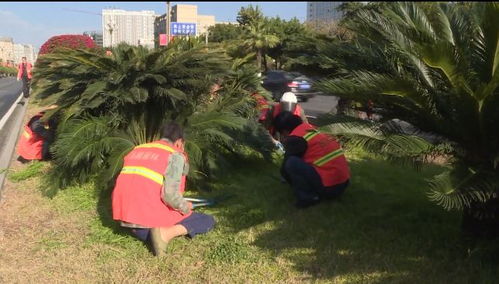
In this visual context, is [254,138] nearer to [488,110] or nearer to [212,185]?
[212,185]

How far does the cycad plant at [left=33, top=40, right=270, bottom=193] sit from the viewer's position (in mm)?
5973

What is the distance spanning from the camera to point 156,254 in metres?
4.21

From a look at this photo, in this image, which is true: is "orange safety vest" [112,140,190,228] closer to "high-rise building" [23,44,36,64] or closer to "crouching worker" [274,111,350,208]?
"crouching worker" [274,111,350,208]

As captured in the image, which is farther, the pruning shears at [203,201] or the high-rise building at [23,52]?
the high-rise building at [23,52]

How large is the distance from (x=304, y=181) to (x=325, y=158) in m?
0.33

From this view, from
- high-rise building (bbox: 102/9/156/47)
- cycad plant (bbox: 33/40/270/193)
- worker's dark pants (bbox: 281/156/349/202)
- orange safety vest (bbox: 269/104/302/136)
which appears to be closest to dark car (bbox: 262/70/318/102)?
high-rise building (bbox: 102/9/156/47)

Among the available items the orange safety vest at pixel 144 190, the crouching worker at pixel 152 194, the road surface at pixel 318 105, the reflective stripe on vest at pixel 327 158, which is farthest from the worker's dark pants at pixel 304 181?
the road surface at pixel 318 105

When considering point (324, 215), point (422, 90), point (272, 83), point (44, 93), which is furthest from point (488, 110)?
point (272, 83)

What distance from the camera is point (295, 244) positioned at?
4.41 meters

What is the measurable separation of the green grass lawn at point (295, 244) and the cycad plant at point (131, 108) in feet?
1.45

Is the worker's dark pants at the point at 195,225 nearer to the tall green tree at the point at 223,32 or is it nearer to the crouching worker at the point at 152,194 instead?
the crouching worker at the point at 152,194

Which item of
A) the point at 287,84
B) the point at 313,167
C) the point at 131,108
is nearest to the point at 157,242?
the point at 313,167

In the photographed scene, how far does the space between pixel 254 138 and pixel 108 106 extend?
1.83 m

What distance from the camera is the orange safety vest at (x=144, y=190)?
13.8 ft
